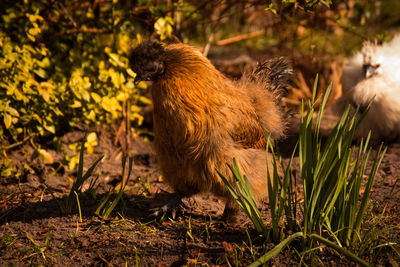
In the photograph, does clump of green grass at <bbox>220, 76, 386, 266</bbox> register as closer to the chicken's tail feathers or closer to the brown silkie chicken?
the brown silkie chicken

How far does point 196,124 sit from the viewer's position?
293 centimetres

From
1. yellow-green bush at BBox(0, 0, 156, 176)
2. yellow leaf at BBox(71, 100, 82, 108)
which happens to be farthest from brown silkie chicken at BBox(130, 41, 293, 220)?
yellow leaf at BBox(71, 100, 82, 108)

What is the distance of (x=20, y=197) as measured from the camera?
353 centimetres

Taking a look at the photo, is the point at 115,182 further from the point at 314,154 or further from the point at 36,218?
the point at 314,154

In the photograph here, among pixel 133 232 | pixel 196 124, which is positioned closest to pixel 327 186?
pixel 196 124

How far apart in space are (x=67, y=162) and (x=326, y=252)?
290cm

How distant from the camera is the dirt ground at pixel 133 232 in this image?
2535 millimetres

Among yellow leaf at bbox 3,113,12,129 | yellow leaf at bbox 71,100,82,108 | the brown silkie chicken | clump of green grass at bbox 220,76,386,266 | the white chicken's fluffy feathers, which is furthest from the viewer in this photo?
the white chicken's fluffy feathers

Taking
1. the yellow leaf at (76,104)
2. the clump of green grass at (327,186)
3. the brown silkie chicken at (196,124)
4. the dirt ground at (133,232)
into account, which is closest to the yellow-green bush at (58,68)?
the yellow leaf at (76,104)

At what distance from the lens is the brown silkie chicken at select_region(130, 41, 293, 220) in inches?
115

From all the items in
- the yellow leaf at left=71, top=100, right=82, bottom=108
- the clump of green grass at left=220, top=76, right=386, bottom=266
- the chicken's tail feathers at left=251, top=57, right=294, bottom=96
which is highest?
the chicken's tail feathers at left=251, top=57, right=294, bottom=96

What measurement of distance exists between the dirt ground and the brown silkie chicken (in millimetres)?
310

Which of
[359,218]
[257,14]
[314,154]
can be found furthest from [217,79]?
[257,14]

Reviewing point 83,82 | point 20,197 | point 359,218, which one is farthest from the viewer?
point 83,82
